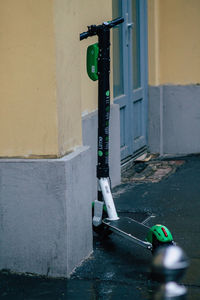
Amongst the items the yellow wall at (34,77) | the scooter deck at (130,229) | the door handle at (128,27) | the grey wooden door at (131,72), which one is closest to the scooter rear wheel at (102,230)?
the scooter deck at (130,229)

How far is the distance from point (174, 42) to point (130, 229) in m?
4.60

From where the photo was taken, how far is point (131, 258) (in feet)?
14.5

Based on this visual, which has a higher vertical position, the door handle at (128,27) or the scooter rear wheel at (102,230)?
the door handle at (128,27)

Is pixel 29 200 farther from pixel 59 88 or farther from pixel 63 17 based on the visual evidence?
pixel 63 17

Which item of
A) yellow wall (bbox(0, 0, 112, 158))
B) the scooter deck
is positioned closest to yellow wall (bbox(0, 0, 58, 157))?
yellow wall (bbox(0, 0, 112, 158))

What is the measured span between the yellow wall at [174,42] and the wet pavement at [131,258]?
6.54 feet

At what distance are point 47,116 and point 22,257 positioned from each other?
95 cm

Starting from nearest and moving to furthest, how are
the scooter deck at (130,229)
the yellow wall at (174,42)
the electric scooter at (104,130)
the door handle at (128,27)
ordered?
1. the scooter deck at (130,229)
2. the electric scooter at (104,130)
3. the door handle at (128,27)
4. the yellow wall at (174,42)

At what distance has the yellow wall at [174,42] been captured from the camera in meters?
8.34

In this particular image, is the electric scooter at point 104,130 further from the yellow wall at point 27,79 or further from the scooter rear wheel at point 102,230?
the yellow wall at point 27,79

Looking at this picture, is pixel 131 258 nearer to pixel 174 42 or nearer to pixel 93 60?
pixel 93 60

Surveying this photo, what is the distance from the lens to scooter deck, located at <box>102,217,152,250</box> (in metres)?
4.19

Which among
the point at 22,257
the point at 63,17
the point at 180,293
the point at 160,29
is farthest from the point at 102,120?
the point at 160,29

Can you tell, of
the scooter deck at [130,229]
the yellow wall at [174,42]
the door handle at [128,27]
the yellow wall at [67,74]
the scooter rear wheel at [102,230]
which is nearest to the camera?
the yellow wall at [67,74]
